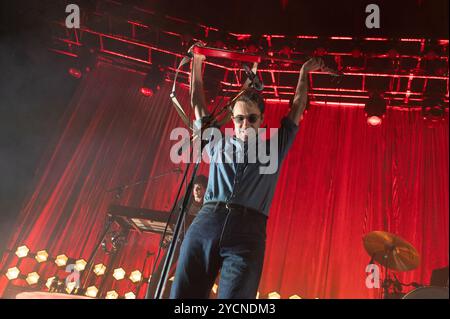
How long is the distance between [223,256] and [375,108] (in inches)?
204

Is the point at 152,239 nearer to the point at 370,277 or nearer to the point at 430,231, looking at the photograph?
the point at 370,277

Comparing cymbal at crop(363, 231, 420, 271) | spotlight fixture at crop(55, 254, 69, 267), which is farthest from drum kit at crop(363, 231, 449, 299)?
spotlight fixture at crop(55, 254, 69, 267)

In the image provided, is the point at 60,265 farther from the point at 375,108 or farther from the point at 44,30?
the point at 375,108

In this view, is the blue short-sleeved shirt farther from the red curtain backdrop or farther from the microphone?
the red curtain backdrop

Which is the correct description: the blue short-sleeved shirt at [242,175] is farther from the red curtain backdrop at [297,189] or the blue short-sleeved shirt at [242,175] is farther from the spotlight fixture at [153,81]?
the spotlight fixture at [153,81]

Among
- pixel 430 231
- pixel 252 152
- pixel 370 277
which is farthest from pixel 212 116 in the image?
pixel 430 231

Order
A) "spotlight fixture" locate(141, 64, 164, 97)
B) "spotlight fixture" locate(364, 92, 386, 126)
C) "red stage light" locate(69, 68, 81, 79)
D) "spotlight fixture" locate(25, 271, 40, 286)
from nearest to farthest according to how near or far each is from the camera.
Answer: "spotlight fixture" locate(25, 271, 40, 286) → "spotlight fixture" locate(364, 92, 386, 126) → "spotlight fixture" locate(141, 64, 164, 97) → "red stage light" locate(69, 68, 81, 79)

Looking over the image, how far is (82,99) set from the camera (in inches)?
268

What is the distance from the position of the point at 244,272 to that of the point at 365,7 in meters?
5.18

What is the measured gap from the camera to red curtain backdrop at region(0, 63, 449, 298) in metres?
5.38

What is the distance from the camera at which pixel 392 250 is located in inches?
148

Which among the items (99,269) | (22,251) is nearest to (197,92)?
(99,269)

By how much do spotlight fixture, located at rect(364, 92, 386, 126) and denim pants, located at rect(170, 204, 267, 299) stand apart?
5.05m

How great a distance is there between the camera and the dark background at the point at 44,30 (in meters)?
5.33
